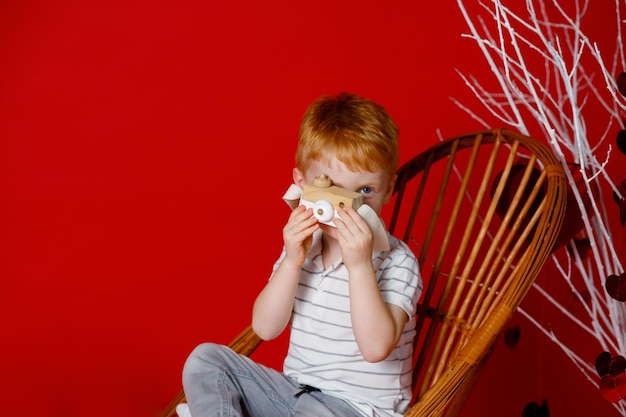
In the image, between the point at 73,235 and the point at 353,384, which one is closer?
the point at 353,384

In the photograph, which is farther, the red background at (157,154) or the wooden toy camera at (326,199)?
the red background at (157,154)

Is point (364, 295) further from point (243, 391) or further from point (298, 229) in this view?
point (243, 391)

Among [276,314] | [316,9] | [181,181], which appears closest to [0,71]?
[181,181]

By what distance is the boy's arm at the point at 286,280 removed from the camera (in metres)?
1.43

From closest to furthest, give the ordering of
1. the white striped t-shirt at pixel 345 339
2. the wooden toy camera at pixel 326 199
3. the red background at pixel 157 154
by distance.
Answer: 1. the wooden toy camera at pixel 326 199
2. the white striped t-shirt at pixel 345 339
3. the red background at pixel 157 154

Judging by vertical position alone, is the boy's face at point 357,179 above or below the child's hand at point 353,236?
above

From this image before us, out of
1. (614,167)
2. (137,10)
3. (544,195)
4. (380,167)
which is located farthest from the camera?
(137,10)

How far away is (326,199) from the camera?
1.39 metres

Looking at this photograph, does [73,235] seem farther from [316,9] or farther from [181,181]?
[316,9]

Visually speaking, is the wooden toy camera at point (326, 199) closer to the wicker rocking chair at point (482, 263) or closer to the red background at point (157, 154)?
the wicker rocking chair at point (482, 263)

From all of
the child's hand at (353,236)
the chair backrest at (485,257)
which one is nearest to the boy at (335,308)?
the child's hand at (353,236)

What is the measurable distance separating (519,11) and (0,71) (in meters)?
1.45

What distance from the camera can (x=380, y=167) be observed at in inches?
58.4

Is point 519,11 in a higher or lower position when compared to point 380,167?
higher
